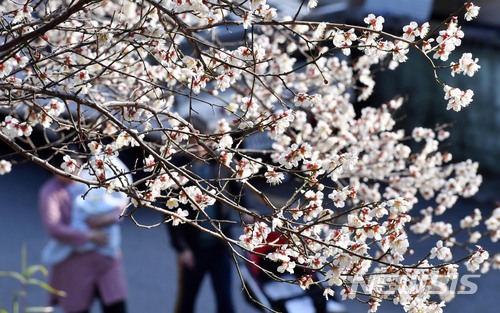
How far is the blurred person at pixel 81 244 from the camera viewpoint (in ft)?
21.9

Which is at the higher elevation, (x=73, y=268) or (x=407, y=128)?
(x=407, y=128)

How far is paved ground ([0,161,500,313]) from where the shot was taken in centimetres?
813

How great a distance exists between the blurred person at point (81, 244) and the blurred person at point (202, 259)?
1.86ft

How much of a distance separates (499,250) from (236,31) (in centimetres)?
349

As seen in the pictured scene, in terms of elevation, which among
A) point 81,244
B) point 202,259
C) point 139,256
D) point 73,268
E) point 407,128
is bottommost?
point 73,268

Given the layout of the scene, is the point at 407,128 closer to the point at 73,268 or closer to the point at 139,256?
the point at 139,256

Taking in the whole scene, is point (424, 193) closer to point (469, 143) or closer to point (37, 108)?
point (37, 108)

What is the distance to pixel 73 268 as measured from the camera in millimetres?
6738

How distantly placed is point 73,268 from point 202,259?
108 centimetres

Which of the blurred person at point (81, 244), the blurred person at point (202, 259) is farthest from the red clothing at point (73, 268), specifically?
the blurred person at point (202, 259)
